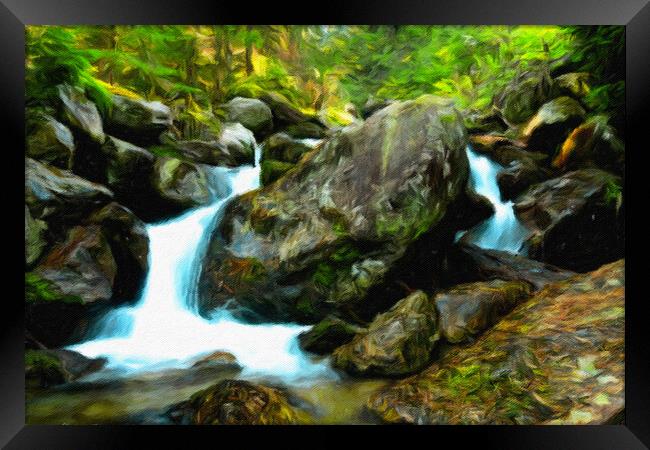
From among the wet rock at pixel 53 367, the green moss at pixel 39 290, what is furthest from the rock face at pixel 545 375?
the green moss at pixel 39 290

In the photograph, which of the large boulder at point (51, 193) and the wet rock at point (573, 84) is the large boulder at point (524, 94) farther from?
the large boulder at point (51, 193)

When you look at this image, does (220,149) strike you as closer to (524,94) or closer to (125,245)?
(125,245)

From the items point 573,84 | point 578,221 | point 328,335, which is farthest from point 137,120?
point 578,221

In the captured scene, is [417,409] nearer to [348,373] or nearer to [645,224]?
[348,373]

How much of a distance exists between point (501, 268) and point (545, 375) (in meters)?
0.57

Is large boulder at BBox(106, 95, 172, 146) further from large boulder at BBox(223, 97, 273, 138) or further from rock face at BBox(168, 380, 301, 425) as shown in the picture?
rock face at BBox(168, 380, 301, 425)

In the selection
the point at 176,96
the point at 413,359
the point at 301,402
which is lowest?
the point at 301,402

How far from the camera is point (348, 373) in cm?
228

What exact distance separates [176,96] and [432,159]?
136 cm

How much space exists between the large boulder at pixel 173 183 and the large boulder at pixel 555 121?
172cm

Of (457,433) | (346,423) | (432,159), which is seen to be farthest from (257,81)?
(457,433)

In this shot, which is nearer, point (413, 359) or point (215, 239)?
point (413, 359)

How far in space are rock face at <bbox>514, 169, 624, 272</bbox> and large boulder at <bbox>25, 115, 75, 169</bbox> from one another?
239 centimetres

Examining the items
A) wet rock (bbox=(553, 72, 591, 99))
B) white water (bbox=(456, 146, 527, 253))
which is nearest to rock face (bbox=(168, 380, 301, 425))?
white water (bbox=(456, 146, 527, 253))
